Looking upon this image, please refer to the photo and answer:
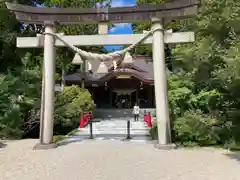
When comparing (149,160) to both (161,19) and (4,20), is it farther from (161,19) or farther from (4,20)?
(4,20)

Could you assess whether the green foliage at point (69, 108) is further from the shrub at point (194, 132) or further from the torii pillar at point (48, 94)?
the shrub at point (194, 132)

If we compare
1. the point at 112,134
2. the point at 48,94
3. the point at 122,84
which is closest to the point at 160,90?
the point at 48,94

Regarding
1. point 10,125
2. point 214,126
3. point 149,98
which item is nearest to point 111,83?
point 149,98

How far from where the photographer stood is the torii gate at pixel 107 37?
7918mm

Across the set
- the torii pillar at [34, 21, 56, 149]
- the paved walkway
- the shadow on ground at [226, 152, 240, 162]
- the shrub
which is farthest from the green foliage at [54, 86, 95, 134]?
the shadow on ground at [226, 152, 240, 162]

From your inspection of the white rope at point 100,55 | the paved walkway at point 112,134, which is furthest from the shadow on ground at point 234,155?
the white rope at point 100,55

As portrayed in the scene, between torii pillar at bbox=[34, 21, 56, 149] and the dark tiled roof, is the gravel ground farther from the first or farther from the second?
the dark tiled roof

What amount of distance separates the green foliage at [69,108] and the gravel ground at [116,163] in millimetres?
6643

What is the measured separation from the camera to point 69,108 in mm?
15516

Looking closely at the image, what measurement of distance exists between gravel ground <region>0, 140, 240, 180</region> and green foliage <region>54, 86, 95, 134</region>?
664cm

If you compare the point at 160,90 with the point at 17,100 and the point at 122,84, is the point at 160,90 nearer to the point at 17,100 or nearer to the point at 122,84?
the point at 17,100

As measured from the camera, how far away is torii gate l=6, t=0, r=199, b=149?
7918mm

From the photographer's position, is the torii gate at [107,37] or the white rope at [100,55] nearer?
the torii gate at [107,37]

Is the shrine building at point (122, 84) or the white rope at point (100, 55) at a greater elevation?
the shrine building at point (122, 84)
